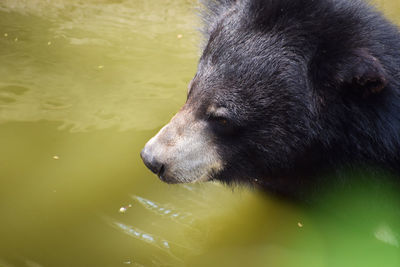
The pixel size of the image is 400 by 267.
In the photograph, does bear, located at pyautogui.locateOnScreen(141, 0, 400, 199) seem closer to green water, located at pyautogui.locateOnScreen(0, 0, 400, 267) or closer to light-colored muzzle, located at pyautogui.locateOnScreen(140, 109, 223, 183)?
light-colored muzzle, located at pyautogui.locateOnScreen(140, 109, 223, 183)

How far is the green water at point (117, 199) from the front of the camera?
3100 mm

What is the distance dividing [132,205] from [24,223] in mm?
710

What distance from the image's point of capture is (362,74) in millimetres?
2752

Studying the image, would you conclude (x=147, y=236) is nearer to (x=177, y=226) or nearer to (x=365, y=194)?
(x=177, y=226)

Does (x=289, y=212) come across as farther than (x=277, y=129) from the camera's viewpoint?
Yes

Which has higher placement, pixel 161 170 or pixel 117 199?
pixel 161 170

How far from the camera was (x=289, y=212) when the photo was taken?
3.71m

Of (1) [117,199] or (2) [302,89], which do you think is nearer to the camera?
(2) [302,89]

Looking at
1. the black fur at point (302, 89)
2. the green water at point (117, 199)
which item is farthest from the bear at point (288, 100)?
the green water at point (117, 199)

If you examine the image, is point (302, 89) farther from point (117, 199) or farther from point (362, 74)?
point (117, 199)

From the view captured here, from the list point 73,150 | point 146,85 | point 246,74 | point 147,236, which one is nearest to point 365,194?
point 246,74

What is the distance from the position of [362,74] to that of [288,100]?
1.48 feet

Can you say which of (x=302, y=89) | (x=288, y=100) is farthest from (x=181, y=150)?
(x=302, y=89)

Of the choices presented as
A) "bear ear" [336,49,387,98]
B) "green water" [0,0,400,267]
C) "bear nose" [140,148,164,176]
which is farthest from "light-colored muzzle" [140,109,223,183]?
"bear ear" [336,49,387,98]
